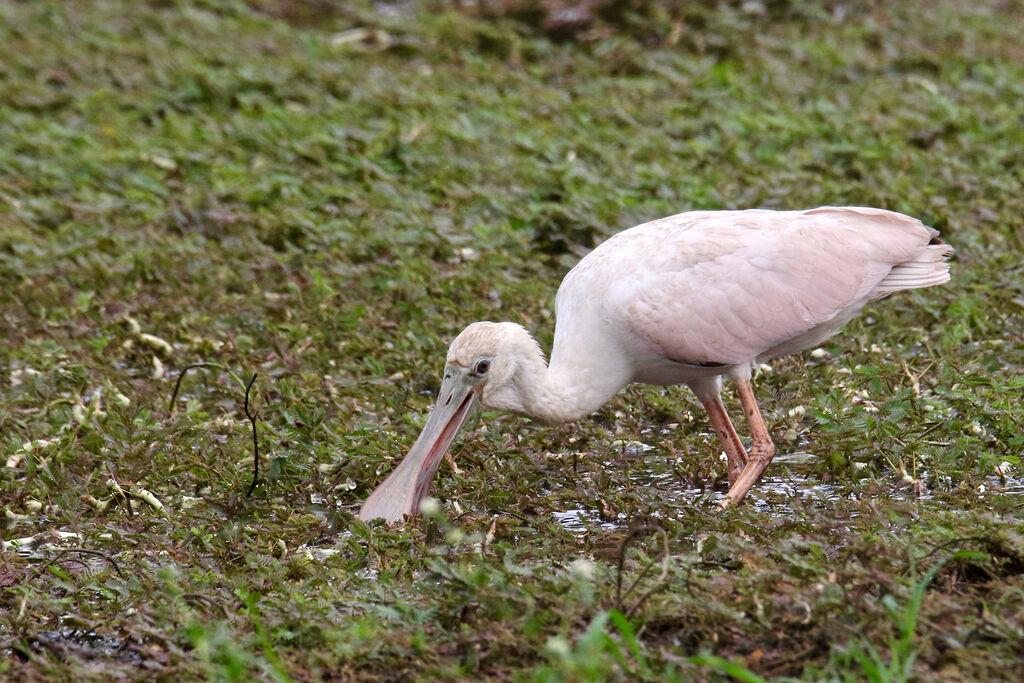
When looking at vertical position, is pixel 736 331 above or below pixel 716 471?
above

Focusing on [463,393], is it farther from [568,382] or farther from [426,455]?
[568,382]

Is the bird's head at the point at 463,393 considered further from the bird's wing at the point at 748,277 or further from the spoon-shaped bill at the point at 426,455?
the bird's wing at the point at 748,277

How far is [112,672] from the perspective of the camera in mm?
3938

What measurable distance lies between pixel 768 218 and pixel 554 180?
3.07 m

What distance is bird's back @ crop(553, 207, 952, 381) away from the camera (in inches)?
200

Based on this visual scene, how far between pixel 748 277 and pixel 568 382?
0.83 metres

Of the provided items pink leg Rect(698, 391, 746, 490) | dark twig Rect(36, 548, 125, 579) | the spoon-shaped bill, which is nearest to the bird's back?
pink leg Rect(698, 391, 746, 490)

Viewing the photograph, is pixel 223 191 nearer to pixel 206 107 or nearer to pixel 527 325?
pixel 206 107

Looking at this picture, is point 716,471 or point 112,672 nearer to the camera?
point 112,672

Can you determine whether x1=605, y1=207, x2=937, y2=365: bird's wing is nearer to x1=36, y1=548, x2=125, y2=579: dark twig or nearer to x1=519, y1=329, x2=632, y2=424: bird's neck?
x1=519, y1=329, x2=632, y2=424: bird's neck

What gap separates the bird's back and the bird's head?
22 centimetres

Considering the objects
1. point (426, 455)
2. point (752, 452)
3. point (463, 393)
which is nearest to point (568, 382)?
point (463, 393)

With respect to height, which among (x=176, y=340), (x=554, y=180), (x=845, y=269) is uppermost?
(x=845, y=269)

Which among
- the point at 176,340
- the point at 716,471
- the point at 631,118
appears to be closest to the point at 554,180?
the point at 631,118
